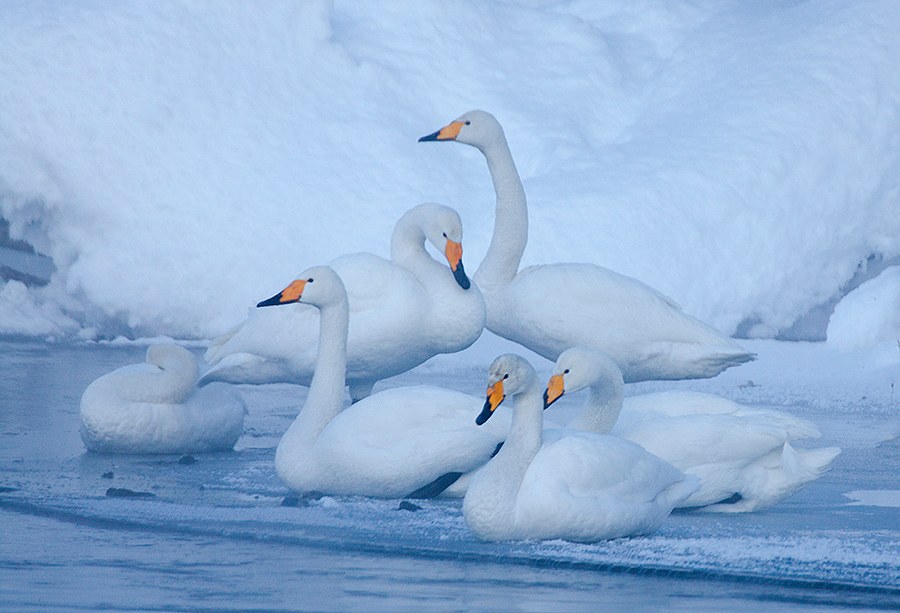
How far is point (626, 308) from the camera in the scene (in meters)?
7.44

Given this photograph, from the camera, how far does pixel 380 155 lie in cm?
1127

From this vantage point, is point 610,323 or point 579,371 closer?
point 579,371

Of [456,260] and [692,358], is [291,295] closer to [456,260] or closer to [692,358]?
[456,260]

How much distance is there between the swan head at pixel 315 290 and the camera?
6.23 meters

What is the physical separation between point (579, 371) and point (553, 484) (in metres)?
0.79

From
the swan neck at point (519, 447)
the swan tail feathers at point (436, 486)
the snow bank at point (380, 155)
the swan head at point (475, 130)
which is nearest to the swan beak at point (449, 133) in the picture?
the swan head at point (475, 130)

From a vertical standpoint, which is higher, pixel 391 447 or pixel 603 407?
pixel 603 407

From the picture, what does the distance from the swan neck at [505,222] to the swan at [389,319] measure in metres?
0.52

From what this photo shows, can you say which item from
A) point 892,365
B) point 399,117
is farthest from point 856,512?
point 399,117

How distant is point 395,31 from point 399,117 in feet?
3.58

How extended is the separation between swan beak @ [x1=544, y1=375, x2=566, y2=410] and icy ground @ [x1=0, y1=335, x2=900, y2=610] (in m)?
0.50

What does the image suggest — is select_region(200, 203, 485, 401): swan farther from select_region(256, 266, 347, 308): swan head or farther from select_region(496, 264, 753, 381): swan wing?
select_region(256, 266, 347, 308): swan head

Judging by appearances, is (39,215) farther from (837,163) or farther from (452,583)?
(452,583)

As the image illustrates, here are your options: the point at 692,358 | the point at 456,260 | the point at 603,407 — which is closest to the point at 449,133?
the point at 456,260
